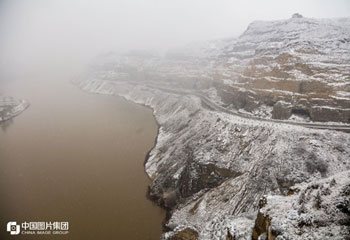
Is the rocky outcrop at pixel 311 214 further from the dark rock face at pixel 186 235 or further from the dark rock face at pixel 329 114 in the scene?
the dark rock face at pixel 329 114

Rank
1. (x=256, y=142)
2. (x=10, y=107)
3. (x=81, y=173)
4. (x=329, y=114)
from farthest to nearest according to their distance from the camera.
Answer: (x=10, y=107) → (x=81, y=173) → (x=329, y=114) → (x=256, y=142)

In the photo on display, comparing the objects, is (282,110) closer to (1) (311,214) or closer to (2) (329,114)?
(2) (329,114)

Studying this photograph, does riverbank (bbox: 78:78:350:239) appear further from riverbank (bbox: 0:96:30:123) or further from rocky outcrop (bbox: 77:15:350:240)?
riverbank (bbox: 0:96:30:123)

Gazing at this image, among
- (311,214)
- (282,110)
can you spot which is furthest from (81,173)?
(282,110)

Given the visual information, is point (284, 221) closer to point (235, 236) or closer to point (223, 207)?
point (235, 236)

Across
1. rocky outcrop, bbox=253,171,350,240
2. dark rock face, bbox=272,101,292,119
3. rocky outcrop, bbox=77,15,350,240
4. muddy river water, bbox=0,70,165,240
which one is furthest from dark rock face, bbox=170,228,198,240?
dark rock face, bbox=272,101,292,119

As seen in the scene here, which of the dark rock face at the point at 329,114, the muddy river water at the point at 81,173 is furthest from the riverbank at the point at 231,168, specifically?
the dark rock face at the point at 329,114
